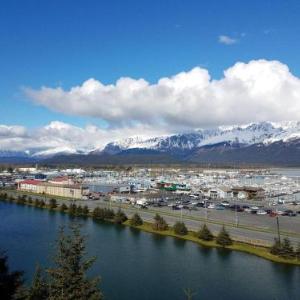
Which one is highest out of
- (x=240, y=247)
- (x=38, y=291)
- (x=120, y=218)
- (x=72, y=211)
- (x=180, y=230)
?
(x=38, y=291)

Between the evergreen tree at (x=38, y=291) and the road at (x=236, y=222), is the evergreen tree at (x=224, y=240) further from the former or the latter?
the evergreen tree at (x=38, y=291)

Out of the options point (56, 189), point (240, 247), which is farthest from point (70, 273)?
point (56, 189)

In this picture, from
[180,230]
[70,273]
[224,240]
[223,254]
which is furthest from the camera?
[180,230]

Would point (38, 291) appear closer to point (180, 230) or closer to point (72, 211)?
point (180, 230)

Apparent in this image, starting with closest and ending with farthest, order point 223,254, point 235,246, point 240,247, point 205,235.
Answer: point 223,254 < point 240,247 < point 235,246 < point 205,235

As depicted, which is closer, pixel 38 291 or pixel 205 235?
pixel 38 291

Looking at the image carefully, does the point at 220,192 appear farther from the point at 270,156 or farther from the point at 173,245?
→ the point at 270,156

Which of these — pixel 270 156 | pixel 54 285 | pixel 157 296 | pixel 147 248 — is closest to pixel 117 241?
pixel 147 248

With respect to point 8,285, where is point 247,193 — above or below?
above

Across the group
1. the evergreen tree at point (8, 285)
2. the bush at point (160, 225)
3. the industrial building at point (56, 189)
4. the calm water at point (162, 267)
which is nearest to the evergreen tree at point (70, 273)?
the evergreen tree at point (8, 285)
